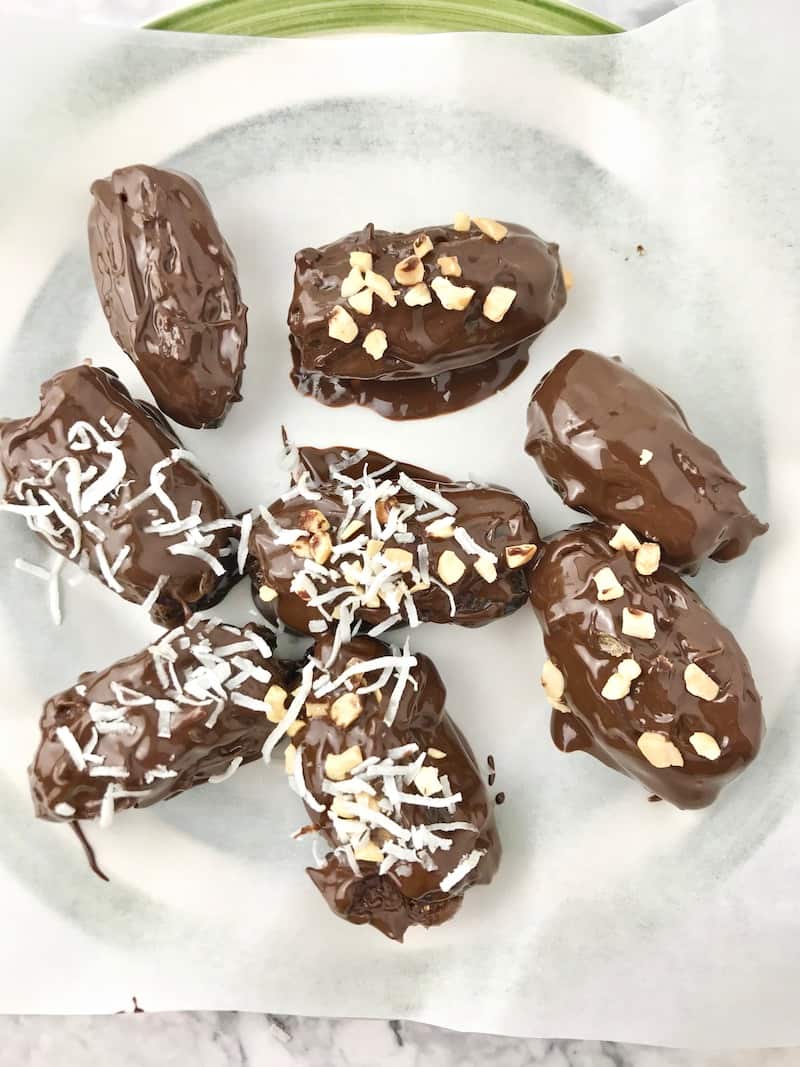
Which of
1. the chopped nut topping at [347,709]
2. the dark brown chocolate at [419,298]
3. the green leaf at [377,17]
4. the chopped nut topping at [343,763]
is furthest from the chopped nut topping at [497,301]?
the chopped nut topping at [343,763]

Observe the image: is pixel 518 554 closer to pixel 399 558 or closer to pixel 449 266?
pixel 399 558

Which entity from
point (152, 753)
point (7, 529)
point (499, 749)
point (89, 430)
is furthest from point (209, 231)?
point (499, 749)

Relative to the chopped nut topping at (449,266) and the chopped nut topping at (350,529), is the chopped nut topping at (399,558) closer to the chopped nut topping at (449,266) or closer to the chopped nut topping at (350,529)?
the chopped nut topping at (350,529)

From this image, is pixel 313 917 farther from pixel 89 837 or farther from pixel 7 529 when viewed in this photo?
pixel 7 529

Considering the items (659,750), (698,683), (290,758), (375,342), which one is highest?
(375,342)

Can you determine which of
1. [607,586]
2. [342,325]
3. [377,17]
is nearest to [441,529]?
[607,586]
